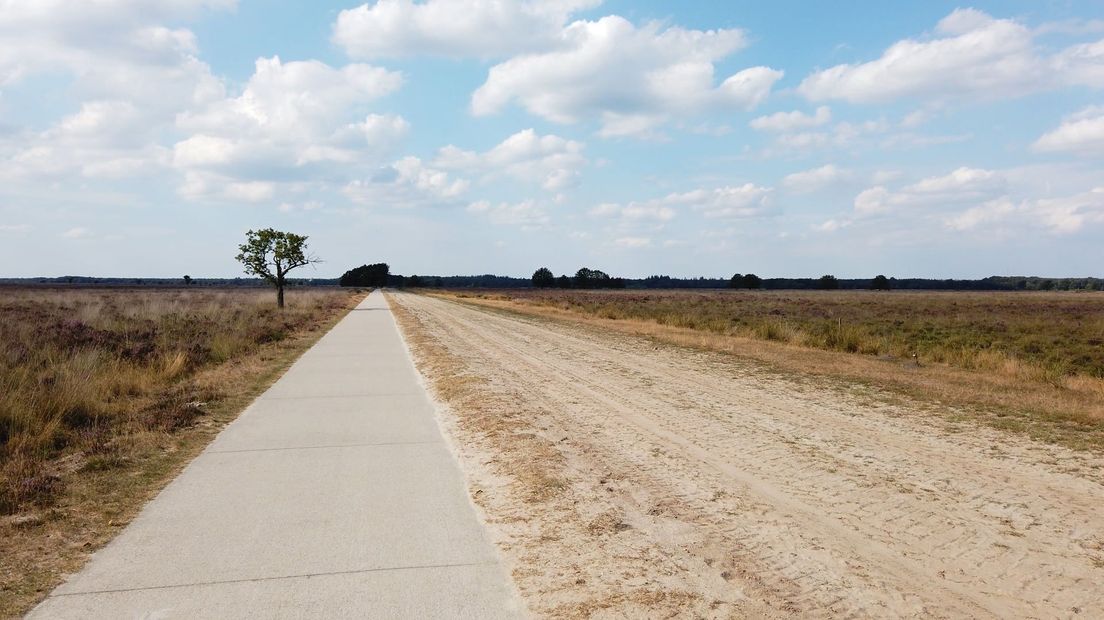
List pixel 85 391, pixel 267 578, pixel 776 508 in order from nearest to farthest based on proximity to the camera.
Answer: pixel 267 578
pixel 776 508
pixel 85 391

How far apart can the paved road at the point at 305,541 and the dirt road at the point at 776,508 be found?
393 mm

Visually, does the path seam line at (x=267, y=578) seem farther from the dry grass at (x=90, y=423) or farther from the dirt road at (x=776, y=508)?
the dirt road at (x=776, y=508)

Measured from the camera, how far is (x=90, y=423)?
9.33 metres

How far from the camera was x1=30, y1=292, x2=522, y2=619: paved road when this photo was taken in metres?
4.06

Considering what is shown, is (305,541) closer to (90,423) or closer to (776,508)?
(776,508)

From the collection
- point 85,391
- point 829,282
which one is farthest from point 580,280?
point 85,391

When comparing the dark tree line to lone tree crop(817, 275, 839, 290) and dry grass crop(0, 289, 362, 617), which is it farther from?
dry grass crop(0, 289, 362, 617)

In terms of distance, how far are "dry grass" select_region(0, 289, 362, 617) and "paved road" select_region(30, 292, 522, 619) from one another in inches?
12.1

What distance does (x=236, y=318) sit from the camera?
29.9 metres

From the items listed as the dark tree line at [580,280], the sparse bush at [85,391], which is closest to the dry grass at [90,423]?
the sparse bush at [85,391]

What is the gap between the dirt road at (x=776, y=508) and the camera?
13.9 feet

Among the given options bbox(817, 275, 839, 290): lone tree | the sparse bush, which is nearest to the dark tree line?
bbox(817, 275, 839, 290): lone tree

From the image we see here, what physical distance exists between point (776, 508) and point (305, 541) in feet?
12.0

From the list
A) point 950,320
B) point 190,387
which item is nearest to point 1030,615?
point 190,387
